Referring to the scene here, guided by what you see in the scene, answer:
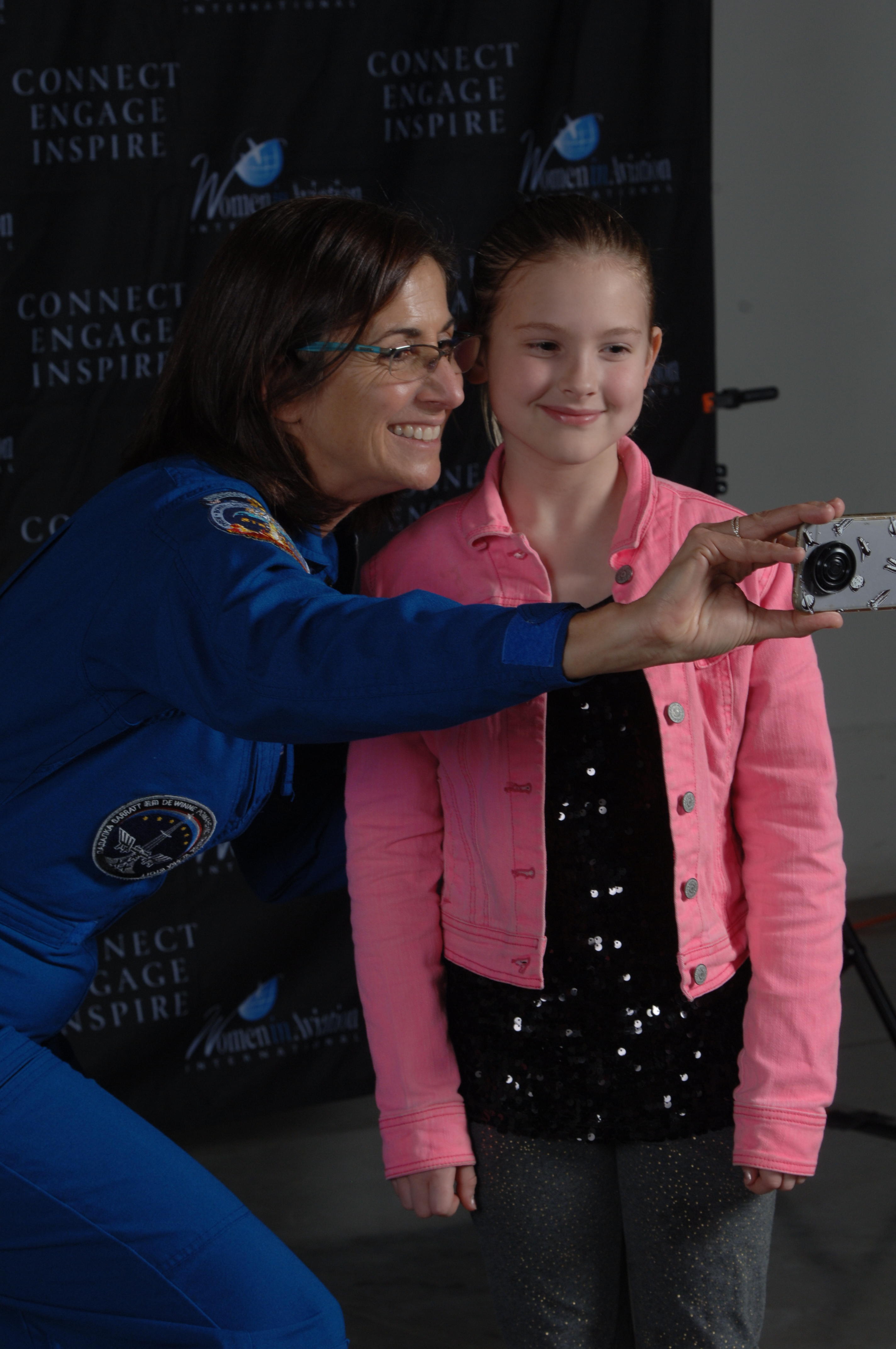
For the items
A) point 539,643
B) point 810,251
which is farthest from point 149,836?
point 810,251

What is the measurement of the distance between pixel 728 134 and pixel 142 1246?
3.60 meters

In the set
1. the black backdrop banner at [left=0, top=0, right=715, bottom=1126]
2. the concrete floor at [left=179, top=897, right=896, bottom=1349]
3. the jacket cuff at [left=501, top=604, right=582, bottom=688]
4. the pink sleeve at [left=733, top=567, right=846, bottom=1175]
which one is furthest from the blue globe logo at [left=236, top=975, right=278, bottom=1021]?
the jacket cuff at [left=501, top=604, right=582, bottom=688]

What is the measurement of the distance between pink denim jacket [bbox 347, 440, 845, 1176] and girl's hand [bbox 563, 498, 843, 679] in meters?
0.25

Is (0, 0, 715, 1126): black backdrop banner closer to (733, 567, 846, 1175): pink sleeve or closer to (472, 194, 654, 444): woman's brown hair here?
(472, 194, 654, 444): woman's brown hair

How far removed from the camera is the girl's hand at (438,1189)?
4.13ft

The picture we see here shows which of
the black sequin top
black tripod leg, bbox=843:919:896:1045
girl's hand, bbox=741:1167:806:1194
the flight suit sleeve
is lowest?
black tripod leg, bbox=843:919:896:1045

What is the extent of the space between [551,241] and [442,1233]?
1.96 meters

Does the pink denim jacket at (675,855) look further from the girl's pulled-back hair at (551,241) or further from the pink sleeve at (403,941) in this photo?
the girl's pulled-back hair at (551,241)

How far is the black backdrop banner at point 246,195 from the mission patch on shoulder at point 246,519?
5.70ft

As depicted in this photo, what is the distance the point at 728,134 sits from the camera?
381 cm

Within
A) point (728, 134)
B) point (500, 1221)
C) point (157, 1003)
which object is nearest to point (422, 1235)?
point (157, 1003)

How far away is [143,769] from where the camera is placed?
1.23 metres

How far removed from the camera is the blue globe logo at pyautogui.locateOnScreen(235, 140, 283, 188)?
109 inches

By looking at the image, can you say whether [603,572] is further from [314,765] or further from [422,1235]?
[422,1235]
